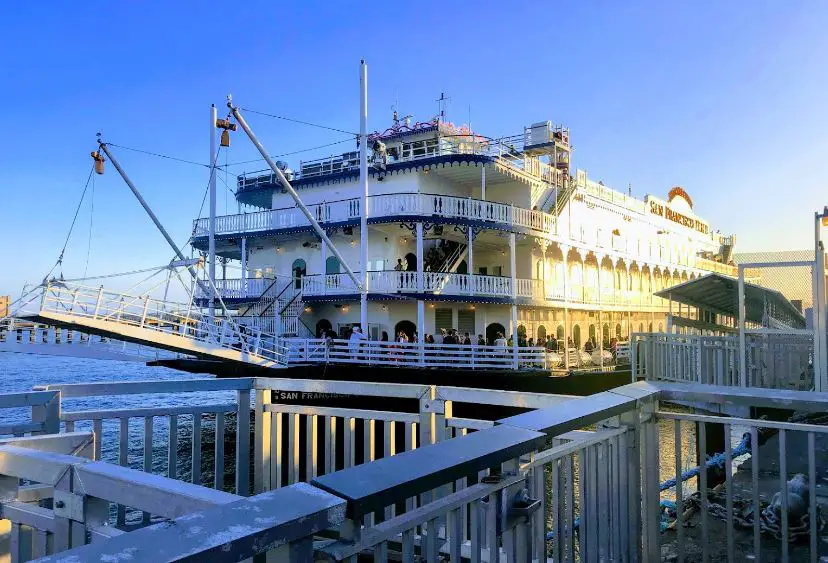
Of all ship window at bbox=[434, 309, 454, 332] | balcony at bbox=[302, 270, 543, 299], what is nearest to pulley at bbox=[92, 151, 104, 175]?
balcony at bbox=[302, 270, 543, 299]

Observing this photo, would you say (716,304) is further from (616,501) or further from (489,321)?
(616,501)

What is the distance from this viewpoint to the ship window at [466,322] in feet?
79.0

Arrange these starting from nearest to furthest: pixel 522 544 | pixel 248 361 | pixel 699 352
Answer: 1. pixel 522 544
2. pixel 699 352
3. pixel 248 361

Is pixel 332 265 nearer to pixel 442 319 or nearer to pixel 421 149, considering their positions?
pixel 442 319

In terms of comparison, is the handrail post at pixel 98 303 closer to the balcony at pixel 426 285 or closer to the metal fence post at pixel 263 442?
the balcony at pixel 426 285

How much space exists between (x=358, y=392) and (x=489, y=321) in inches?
775

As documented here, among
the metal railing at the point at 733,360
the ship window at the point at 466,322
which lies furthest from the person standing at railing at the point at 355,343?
the metal railing at the point at 733,360

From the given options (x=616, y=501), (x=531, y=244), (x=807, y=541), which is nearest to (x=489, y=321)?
(x=531, y=244)

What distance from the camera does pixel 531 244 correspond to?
26094mm

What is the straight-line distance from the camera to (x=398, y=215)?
21.7m

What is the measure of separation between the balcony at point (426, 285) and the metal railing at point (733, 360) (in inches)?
326

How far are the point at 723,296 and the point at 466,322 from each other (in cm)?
893

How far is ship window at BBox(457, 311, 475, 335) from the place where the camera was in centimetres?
2409

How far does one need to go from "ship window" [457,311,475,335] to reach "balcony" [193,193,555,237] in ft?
12.0
